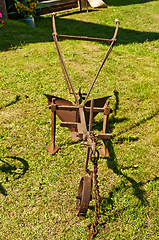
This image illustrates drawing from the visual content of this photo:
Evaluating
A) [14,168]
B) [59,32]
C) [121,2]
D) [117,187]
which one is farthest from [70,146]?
[121,2]

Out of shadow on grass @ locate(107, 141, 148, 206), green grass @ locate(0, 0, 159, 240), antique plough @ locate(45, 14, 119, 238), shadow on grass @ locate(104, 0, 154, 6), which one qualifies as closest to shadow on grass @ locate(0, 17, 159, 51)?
green grass @ locate(0, 0, 159, 240)

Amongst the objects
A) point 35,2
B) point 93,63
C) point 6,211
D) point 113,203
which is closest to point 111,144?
point 113,203

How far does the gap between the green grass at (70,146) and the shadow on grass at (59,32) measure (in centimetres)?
12

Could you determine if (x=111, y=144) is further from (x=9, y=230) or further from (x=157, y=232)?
(x=9, y=230)

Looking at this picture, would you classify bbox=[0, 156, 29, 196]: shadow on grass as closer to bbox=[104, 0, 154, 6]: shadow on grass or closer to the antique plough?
the antique plough

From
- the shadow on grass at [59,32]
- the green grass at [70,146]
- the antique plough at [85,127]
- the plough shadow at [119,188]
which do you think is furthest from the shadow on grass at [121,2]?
the plough shadow at [119,188]

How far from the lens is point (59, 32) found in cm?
870

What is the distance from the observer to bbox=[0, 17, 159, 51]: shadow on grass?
7941mm

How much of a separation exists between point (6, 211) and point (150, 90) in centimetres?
381

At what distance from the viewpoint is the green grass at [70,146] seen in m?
2.88

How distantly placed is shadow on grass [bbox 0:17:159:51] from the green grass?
116 mm

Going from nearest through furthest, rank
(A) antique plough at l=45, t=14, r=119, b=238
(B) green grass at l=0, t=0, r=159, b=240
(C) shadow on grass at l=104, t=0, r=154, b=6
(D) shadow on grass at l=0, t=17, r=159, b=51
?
1. (A) antique plough at l=45, t=14, r=119, b=238
2. (B) green grass at l=0, t=0, r=159, b=240
3. (D) shadow on grass at l=0, t=17, r=159, b=51
4. (C) shadow on grass at l=104, t=0, r=154, b=6

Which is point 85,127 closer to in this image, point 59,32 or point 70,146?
point 70,146

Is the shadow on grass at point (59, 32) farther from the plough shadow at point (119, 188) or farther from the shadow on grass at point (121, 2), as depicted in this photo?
the plough shadow at point (119, 188)
